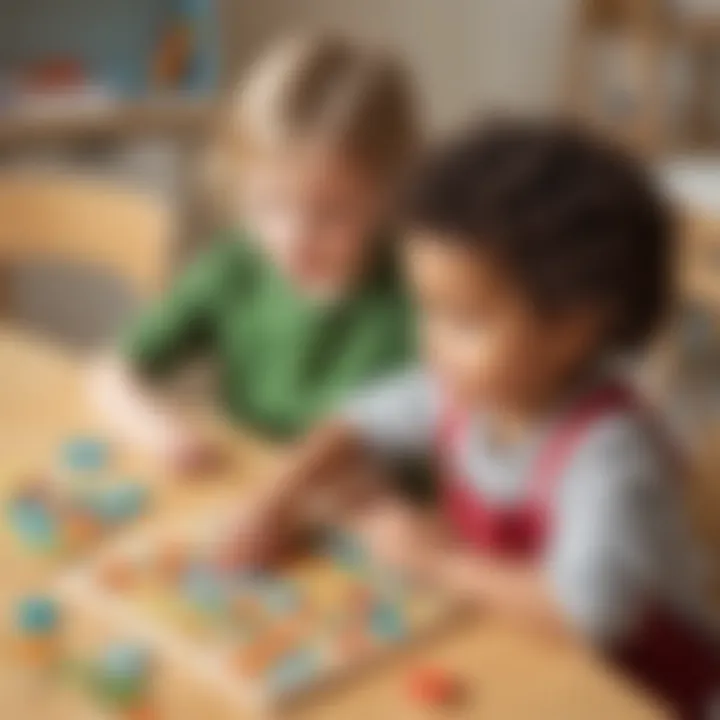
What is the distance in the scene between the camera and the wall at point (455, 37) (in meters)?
2.51

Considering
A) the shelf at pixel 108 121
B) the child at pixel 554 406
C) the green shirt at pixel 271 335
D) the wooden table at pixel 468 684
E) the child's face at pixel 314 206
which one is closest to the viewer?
the wooden table at pixel 468 684

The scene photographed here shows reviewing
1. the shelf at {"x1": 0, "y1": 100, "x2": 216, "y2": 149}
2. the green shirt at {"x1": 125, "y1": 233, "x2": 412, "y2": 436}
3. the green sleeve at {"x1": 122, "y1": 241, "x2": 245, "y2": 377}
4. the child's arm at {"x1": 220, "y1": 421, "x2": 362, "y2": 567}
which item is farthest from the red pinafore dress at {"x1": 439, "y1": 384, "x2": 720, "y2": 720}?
the shelf at {"x1": 0, "y1": 100, "x2": 216, "y2": 149}

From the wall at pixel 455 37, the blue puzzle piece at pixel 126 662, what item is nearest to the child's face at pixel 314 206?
the blue puzzle piece at pixel 126 662

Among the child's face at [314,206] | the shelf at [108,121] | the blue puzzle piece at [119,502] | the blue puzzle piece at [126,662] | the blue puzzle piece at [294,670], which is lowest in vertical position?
the blue puzzle piece at [294,670]

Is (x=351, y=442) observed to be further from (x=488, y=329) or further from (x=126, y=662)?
(x=126, y=662)

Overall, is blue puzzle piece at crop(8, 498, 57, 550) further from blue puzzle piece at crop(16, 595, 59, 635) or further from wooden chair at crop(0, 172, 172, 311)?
wooden chair at crop(0, 172, 172, 311)

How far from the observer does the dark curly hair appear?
0.94 m

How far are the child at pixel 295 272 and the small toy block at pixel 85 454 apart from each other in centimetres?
3

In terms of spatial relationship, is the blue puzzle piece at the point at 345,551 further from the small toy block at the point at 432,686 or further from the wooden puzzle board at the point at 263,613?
the small toy block at the point at 432,686

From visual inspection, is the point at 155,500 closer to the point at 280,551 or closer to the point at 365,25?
the point at 280,551

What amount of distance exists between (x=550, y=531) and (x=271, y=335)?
486 millimetres

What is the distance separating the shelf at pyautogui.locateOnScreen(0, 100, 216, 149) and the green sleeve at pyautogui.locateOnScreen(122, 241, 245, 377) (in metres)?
0.87

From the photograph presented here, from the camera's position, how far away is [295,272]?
130 cm

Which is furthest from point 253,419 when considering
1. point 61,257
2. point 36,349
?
point 61,257
